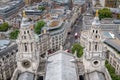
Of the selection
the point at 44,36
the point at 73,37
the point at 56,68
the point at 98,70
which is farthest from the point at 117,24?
the point at 56,68

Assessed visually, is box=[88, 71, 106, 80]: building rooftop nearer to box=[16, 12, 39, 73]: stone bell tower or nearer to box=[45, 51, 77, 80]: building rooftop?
box=[45, 51, 77, 80]: building rooftop

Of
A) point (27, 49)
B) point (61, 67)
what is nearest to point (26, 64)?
point (27, 49)

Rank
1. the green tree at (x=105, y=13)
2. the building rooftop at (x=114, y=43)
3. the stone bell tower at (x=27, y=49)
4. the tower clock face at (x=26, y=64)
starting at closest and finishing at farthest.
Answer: the stone bell tower at (x=27, y=49)
the tower clock face at (x=26, y=64)
the building rooftop at (x=114, y=43)
the green tree at (x=105, y=13)

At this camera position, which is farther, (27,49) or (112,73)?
(112,73)

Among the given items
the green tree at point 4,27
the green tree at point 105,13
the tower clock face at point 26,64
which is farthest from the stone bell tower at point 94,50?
the green tree at point 105,13

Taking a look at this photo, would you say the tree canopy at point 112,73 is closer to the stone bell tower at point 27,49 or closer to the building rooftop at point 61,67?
the building rooftop at point 61,67

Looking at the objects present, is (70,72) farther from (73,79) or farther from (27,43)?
(27,43)

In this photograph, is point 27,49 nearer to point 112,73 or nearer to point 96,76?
point 96,76
